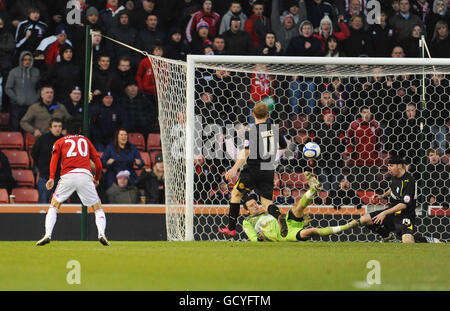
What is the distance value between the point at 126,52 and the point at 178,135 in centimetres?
398

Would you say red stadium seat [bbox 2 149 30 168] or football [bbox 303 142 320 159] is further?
red stadium seat [bbox 2 149 30 168]

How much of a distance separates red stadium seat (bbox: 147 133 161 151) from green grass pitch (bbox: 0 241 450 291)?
5494mm

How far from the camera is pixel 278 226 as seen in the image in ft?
40.3

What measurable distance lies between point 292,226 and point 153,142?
494 cm

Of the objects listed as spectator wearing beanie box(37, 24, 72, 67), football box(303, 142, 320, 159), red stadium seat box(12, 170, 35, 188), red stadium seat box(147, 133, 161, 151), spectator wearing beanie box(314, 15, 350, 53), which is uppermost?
spectator wearing beanie box(314, 15, 350, 53)

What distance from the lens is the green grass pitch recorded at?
6609 millimetres

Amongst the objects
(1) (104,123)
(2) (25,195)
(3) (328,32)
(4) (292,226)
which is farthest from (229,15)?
(4) (292,226)

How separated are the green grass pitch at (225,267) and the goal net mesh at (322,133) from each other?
8.59 ft

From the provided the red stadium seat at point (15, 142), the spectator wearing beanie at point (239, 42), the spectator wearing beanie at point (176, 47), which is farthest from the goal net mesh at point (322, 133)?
the red stadium seat at point (15, 142)

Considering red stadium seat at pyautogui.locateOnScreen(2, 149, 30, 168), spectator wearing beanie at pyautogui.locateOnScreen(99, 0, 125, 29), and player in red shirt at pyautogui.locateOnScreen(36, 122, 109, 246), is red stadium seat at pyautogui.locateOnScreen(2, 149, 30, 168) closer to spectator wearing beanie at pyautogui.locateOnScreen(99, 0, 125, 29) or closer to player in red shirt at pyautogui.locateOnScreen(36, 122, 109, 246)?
spectator wearing beanie at pyautogui.locateOnScreen(99, 0, 125, 29)

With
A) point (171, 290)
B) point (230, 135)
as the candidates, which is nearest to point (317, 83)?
point (230, 135)

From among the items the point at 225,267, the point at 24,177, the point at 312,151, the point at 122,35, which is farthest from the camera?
the point at 122,35

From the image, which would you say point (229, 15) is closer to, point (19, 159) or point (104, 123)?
point (104, 123)

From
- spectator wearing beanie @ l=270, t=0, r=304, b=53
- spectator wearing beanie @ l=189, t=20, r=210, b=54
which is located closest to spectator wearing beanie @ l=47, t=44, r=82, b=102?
spectator wearing beanie @ l=189, t=20, r=210, b=54
